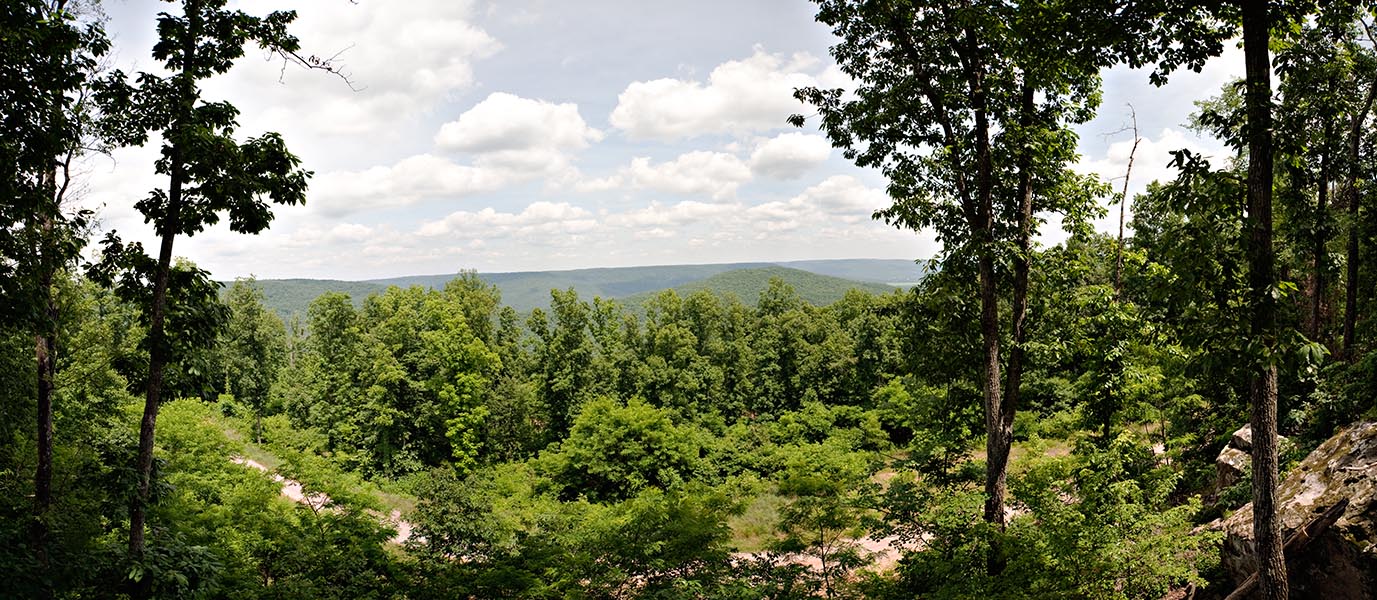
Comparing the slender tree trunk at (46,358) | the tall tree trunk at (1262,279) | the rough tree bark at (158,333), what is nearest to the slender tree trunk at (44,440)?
the slender tree trunk at (46,358)

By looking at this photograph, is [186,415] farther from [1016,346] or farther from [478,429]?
[1016,346]

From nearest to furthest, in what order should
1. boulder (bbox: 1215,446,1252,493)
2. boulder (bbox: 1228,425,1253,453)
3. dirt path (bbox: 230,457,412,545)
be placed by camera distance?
1. boulder (bbox: 1215,446,1252,493)
2. boulder (bbox: 1228,425,1253,453)
3. dirt path (bbox: 230,457,412,545)

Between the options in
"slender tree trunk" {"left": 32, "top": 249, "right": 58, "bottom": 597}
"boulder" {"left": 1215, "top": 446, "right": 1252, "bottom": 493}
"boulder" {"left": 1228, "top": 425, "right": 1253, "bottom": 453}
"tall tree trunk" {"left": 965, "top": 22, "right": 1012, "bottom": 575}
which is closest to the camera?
"slender tree trunk" {"left": 32, "top": 249, "right": 58, "bottom": 597}

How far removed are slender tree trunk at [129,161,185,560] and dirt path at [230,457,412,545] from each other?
9.65 metres

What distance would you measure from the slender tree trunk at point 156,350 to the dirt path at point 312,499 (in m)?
9.65

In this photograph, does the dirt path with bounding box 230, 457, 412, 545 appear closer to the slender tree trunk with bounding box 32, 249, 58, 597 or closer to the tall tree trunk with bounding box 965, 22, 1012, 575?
Answer: the slender tree trunk with bounding box 32, 249, 58, 597

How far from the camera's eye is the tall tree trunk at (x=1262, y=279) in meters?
5.19

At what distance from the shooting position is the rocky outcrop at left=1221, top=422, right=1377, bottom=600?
720 centimetres

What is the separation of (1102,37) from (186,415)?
29.4 m

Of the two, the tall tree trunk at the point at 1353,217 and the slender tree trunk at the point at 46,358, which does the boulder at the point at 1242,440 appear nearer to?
the tall tree trunk at the point at 1353,217

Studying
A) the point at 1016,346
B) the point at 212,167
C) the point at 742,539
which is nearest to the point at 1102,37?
the point at 1016,346

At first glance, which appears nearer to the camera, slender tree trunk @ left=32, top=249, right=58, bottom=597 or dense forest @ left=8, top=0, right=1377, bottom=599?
dense forest @ left=8, top=0, right=1377, bottom=599

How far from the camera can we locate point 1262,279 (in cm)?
525

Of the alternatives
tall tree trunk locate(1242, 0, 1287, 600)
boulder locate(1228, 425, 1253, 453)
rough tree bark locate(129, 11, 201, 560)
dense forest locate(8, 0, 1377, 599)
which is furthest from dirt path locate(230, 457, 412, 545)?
boulder locate(1228, 425, 1253, 453)
